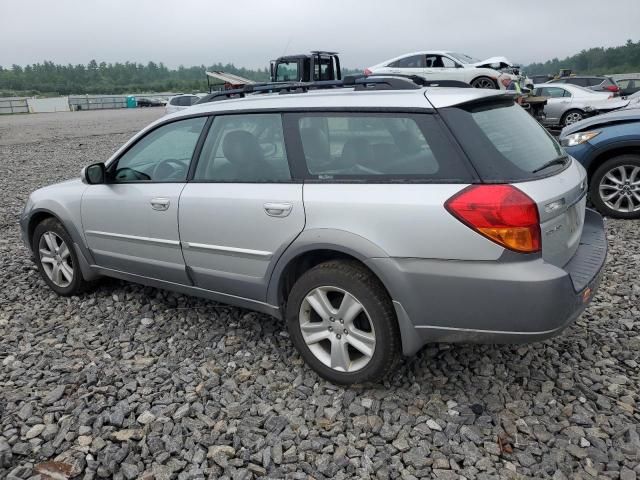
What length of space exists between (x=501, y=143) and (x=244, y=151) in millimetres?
1547

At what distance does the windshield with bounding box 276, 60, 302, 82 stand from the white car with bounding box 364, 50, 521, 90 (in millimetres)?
2260

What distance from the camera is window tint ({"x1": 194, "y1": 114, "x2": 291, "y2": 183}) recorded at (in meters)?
3.21

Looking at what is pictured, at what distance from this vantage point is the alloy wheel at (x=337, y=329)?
292cm

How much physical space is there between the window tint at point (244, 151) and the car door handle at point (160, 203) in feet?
0.88

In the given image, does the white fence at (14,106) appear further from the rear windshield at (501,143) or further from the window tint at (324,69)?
the rear windshield at (501,143)

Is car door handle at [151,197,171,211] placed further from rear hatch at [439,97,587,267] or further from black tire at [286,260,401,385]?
rear hatch at [439,97,587,267]

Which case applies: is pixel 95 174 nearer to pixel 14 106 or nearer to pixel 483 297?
pixel 483 297

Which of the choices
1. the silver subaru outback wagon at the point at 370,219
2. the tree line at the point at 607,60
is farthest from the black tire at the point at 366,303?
the tree line at the point at 607,60

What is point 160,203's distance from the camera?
3.63 metres

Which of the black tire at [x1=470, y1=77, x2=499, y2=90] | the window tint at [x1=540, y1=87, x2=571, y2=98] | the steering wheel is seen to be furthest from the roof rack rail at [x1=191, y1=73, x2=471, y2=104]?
the window tint at [x1=540, y1=87, x2=571, y2=98]

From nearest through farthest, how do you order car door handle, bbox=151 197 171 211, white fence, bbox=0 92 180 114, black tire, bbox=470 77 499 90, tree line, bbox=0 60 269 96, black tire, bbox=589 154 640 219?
car door handle, bbox=151 197 171 211
black tire, bbox=589 154 640 219
black tire, bbox=470 77 499 90
white fence, bbox=0 92 180 114
tree line, bbox=0 60 269 96

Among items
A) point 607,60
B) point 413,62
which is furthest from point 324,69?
point 607,60

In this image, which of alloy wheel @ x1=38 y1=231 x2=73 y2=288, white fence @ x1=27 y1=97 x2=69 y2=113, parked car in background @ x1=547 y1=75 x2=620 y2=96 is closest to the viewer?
alloy wheel @ x1=38 y1=231 x2=73 y2=288

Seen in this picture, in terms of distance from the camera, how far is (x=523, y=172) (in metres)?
2.64
